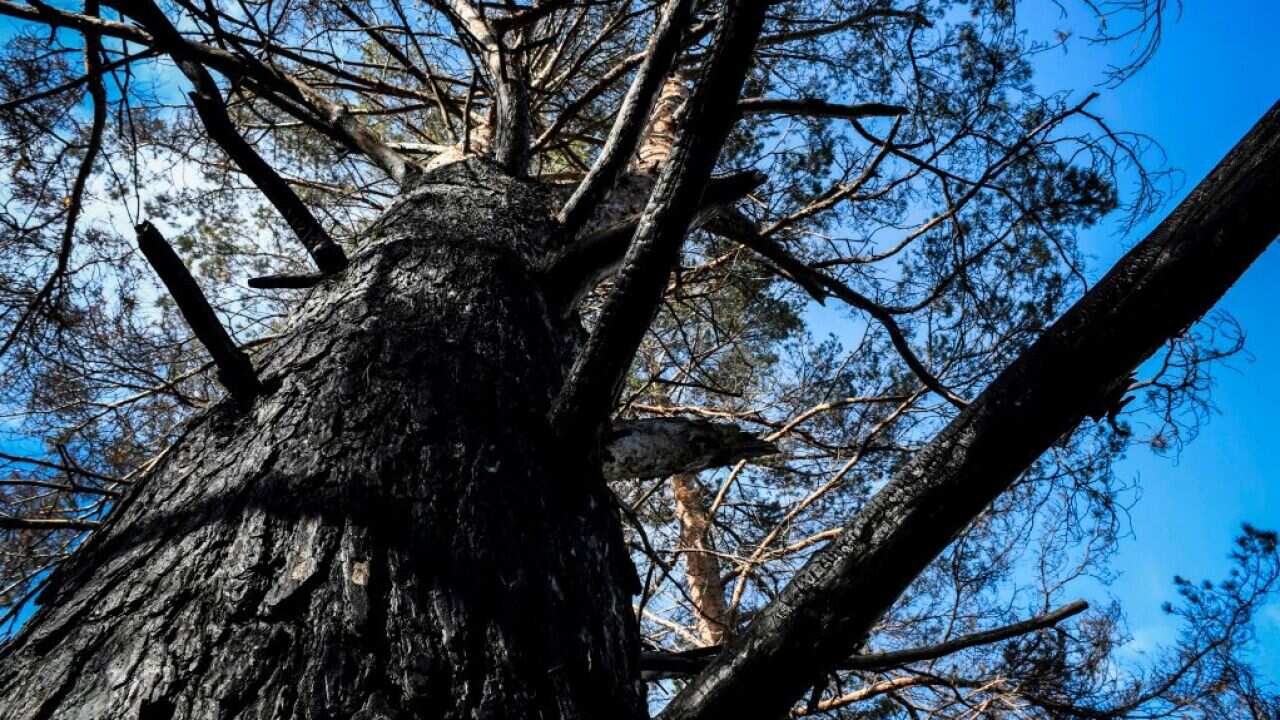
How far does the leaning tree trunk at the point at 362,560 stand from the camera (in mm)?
694

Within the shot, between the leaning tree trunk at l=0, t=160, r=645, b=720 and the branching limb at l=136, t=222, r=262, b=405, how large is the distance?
0.04 m

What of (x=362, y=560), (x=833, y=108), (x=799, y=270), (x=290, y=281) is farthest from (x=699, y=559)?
(x=362, y=560)

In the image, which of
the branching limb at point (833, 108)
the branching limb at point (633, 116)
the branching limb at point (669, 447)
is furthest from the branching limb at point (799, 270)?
the branching limb at point (669, 447)

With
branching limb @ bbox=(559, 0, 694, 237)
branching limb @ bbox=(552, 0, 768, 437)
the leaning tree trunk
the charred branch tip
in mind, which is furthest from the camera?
the charred branch tip

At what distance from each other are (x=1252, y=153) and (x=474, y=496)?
916 millimetres

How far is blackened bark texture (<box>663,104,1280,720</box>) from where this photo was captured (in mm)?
731

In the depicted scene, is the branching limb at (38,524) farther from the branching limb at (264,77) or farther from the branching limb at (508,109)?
the branching limb at (508,109)

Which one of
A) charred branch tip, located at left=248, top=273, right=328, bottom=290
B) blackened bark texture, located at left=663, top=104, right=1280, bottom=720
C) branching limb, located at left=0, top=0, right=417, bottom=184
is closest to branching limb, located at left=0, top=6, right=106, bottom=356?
branching limb, located at left=0, top=0, right=417, bottom=184

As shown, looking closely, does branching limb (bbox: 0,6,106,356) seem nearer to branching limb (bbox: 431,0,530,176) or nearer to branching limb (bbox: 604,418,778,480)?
branching limb (bbox: 431,0,530,176)

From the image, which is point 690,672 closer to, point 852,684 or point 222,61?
point 222,61

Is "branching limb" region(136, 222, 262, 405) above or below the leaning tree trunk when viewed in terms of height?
above

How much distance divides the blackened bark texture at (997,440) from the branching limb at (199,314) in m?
0.77

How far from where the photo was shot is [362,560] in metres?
0.81

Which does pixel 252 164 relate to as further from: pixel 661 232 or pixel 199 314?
pixel 661 232
